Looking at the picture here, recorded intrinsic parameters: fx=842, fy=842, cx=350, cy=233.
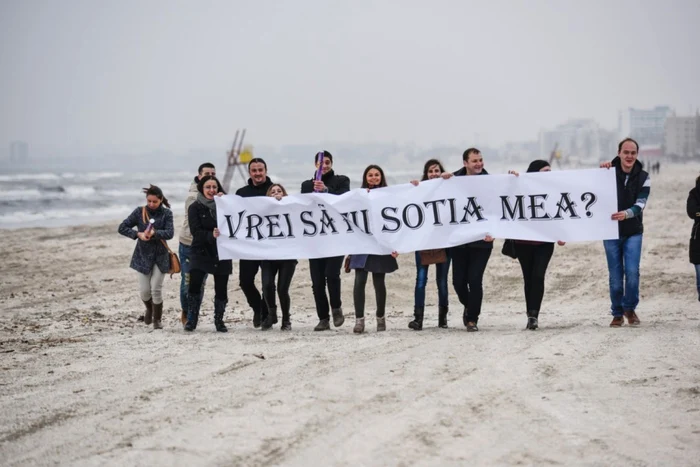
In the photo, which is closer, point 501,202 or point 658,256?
point 501,202

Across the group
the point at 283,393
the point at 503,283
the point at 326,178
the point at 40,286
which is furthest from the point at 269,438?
the point at 40,286

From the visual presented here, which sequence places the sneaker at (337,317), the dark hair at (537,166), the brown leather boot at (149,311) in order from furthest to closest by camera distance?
the brown leather boot at (149,311), the sneaker at (337,317), the dark hair at (537,166)

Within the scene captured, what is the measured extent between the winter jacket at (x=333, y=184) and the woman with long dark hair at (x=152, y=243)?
163 cm

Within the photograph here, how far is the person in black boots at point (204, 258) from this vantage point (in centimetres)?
925

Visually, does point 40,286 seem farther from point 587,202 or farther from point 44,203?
point 44,203

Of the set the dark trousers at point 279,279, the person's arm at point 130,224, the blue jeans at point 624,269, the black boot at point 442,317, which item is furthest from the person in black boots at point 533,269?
the person's arm at point 130,224

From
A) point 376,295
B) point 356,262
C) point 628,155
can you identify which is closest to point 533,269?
point 628,155

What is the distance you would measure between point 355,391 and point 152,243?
4.11 m

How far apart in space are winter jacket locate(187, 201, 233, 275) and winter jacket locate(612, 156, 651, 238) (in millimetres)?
4242

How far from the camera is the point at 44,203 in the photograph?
42.5 m

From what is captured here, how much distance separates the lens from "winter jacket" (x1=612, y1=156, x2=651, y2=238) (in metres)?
8.69

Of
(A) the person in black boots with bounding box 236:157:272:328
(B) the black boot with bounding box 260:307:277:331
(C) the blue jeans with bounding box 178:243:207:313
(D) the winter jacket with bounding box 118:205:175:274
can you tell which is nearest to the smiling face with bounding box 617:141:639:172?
(A) the person in black boots with bounding box 236:157:272:328

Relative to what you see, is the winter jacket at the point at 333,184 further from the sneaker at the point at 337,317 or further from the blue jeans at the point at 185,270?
the blue jeans at the point at 185,270

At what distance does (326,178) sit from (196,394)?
386 cm
